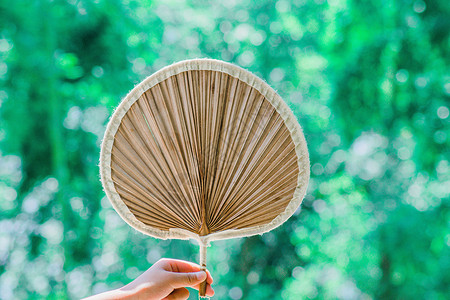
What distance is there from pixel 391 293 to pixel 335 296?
0.39m

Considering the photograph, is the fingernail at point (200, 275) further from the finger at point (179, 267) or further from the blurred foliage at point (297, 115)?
the blurred foliage at point (297, 115)

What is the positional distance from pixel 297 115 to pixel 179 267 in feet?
7.57

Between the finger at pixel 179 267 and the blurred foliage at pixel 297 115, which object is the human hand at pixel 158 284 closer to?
the finger at pixel 179 267

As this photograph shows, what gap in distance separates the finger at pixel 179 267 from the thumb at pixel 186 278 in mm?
31

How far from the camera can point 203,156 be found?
1.95 feet

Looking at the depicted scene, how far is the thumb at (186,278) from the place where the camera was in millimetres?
606

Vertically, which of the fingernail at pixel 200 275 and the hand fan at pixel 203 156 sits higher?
the hand fan at pixel 203 156

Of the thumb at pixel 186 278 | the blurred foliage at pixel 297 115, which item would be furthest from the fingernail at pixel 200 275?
the blurred foliage at pixel 297 115

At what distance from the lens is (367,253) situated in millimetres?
2939

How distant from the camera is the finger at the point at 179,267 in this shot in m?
0.64

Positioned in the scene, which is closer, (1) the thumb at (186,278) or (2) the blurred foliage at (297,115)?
(1) the thumb at (186,278)

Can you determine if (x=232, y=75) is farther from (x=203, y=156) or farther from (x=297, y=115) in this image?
(x=297, y=115)

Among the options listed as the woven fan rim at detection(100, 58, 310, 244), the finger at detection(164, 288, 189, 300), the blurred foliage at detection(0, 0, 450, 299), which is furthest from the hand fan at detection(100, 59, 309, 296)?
the blurred foliage at detection(0, 0, 450, 299)

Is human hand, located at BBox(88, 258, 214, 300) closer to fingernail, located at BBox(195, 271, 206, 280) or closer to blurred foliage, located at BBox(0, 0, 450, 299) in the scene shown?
fingernail, located at BBox(195, 271, 206, 280)
